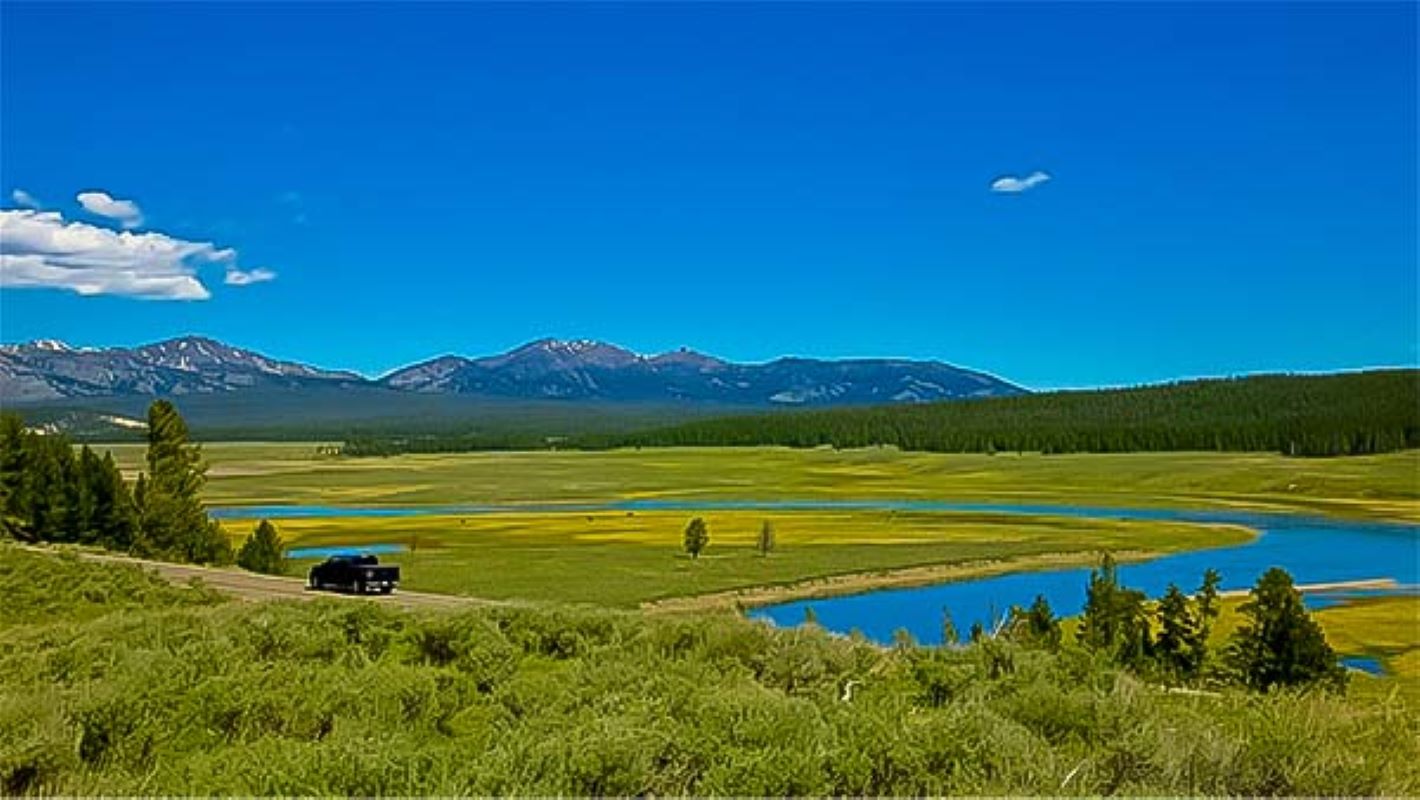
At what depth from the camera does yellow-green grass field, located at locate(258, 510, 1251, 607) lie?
46.0m

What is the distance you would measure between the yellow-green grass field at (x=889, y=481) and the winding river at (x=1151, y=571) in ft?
28.3

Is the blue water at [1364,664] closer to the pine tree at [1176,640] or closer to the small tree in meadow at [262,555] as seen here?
the pine tree at [1176,640]

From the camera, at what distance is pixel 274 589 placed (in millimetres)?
28359

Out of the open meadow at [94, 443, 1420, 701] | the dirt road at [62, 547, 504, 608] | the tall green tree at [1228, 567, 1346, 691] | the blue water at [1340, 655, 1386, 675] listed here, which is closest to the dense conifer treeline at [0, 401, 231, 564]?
the open meadow at [94, 443, 1420, 701]

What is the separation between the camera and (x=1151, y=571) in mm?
51688

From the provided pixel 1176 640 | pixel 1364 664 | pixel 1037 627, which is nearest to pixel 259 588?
pixel 1037 627

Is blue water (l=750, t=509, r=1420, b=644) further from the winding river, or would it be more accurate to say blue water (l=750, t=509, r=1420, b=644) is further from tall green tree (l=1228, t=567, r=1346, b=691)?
tall green tree (l=1228, t=567, r=1346, b=691)

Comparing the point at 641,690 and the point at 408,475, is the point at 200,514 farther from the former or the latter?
the point at 408,475

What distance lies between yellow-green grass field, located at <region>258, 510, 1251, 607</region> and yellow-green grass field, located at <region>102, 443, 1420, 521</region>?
1969 cm

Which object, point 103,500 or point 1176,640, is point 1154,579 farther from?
point 103,500

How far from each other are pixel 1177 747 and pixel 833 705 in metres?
2.41

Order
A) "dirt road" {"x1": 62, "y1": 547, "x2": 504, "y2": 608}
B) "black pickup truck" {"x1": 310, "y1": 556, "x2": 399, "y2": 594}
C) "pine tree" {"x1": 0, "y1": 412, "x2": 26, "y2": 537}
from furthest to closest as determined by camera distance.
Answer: "pine tree" {"x1": 0, "y1": 412, "x2": 26, "y2": 537} → "black pickup truck" {"x1": 310, "y1": 556, "x2": 399, "y2": 594} → "dirt road" {"x1": 62, "y1": 547, "x2": 504, "y2": 608}

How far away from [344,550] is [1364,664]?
1727 inches

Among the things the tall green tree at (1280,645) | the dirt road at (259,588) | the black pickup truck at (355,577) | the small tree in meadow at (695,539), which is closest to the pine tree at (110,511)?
the dirt road at (259,588)
